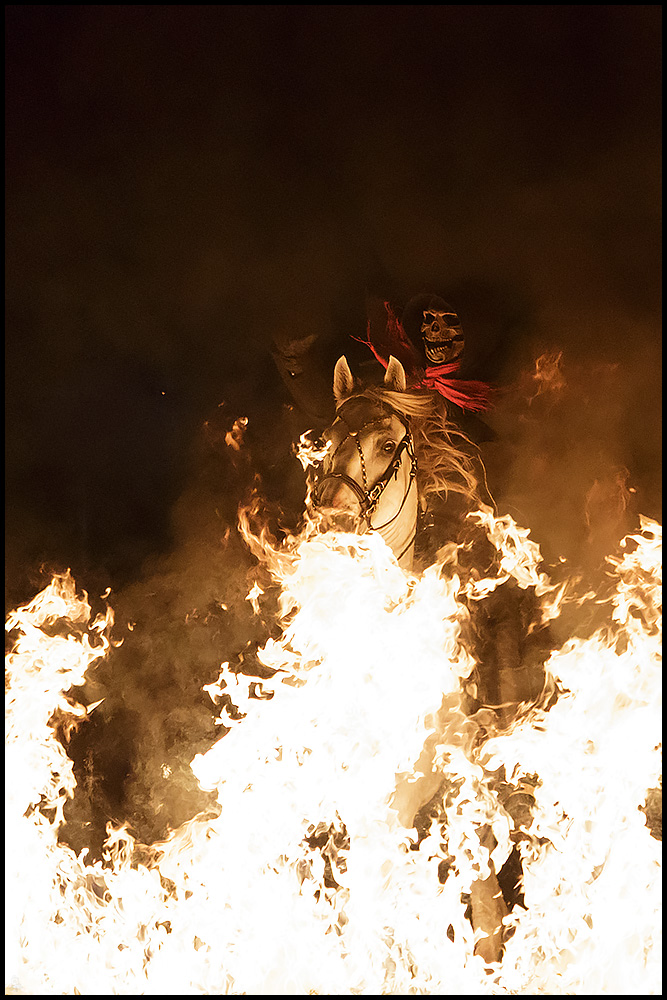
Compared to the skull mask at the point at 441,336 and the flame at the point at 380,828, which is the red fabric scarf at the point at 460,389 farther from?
the flame at the point at 380,828

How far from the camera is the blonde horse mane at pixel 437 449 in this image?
4129mm

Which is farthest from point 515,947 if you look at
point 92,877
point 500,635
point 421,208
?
point 421,208

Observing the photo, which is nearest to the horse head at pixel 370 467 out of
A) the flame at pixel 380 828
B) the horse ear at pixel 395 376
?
the horse ear at pixel 395 376

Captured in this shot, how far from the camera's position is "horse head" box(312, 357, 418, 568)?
4.09 meters

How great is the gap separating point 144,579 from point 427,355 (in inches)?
68.3

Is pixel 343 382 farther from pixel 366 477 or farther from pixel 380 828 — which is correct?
pixel 380 828

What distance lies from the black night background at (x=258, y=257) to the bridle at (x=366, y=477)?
162 millimetres

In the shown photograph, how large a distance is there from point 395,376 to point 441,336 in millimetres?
284

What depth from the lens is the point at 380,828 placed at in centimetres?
376

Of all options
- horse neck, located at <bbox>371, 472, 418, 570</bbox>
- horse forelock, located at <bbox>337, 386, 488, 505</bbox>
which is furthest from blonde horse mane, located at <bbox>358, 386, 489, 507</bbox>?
horse neck, located at <bbox>371, 472, 418, 570</bbox>

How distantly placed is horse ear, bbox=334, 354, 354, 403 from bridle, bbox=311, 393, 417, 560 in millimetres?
29

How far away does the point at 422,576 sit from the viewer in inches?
160

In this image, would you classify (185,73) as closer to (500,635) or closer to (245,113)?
(245,113)

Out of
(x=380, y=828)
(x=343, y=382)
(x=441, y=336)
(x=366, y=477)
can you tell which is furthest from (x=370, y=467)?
(x=380, y=828)
